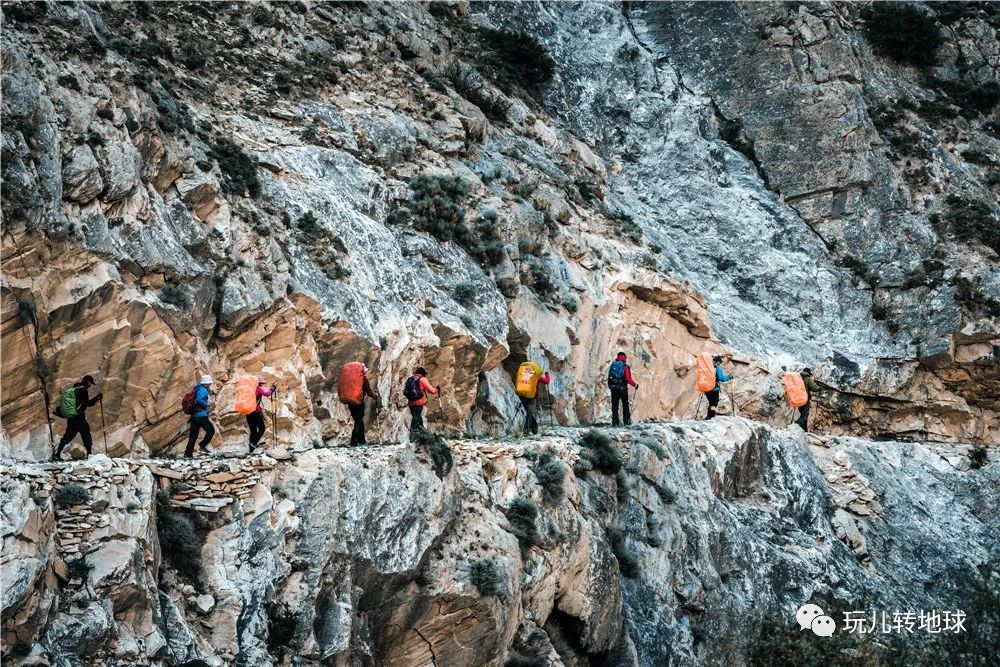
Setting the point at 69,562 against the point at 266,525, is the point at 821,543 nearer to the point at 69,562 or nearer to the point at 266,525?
the point at 266,525

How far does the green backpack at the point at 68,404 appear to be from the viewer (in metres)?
13.7

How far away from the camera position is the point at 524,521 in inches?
676

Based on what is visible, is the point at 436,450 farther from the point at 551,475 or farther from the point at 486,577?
the point at 551,475

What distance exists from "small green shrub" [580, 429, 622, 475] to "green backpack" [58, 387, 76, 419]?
29.6 feet

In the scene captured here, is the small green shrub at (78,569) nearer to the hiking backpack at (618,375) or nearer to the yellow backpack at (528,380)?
the yellow backpack at (528,380)

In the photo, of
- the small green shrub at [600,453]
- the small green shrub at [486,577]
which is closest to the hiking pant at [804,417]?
the small green shrub at [600,453]

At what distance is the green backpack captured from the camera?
1370 centimetres

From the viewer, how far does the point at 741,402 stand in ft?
97.9

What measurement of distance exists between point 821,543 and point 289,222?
1349cm

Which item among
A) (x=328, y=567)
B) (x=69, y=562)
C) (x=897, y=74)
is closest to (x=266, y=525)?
(x=328, y=567)

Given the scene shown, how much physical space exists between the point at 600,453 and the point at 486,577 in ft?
16.3

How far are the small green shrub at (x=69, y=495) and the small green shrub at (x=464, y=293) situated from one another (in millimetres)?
12446

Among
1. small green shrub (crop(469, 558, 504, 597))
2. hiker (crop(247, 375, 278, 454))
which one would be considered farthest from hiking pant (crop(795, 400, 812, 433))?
hiker (crop(247, 375, 278, 454))

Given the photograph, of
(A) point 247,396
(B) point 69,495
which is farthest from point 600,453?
(B) point 69,495
